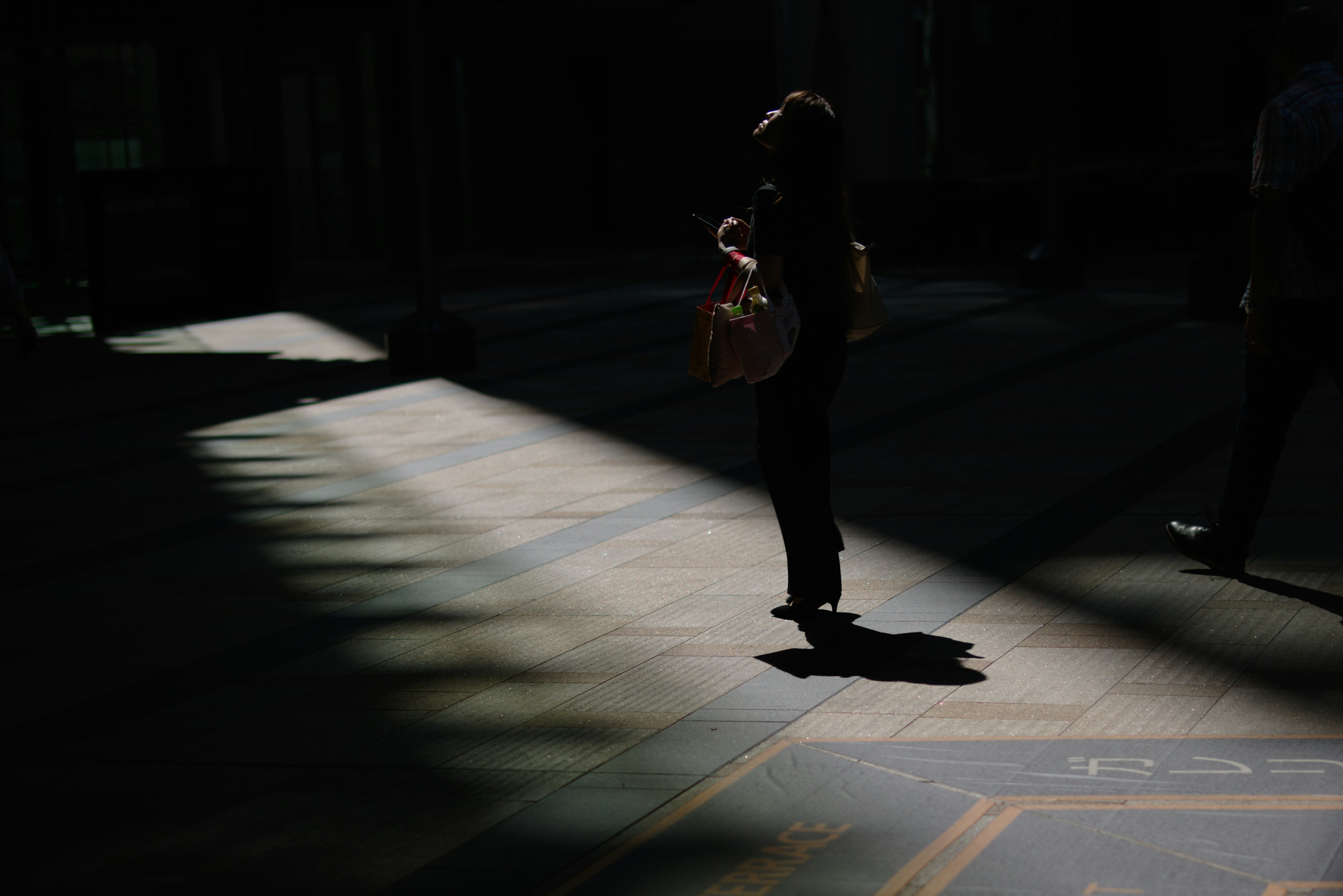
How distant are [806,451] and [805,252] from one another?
661 millimetres

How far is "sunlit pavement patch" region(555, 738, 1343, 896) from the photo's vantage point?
3551mm

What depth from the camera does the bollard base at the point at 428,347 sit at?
45.4ft

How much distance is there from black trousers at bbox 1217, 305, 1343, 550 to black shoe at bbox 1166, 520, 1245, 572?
0.13ft

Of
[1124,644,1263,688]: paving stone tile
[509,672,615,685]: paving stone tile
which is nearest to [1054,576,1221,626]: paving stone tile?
[1124,644,1263,688]: paving stone tile

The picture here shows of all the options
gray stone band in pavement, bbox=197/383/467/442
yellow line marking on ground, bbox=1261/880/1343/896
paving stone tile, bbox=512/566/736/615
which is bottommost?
gray stone band in pavement, bbox=197/383/467/442

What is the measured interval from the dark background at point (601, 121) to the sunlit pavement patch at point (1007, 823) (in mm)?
15630

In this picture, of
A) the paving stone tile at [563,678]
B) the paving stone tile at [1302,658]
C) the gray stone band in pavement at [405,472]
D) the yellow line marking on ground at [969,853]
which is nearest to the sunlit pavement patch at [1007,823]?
the yellow line marking on ground at [969,853]

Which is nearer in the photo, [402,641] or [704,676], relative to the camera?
[704,676]

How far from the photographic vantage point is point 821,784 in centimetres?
420

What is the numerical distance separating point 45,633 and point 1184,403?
22.4 ft

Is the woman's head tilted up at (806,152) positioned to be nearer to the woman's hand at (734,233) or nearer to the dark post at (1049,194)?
the woman's hand at (734,233)

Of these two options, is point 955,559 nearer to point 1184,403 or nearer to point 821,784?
point 821,784

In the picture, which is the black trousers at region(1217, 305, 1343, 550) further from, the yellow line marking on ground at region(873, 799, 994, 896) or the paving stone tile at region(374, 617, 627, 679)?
the yellow line marking on ground at region(873, 799, 994, 896)

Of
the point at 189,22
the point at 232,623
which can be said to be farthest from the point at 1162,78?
the point at 232,623
